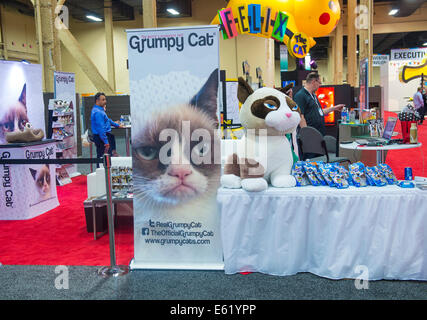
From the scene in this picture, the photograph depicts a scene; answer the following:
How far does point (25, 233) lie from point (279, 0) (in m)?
5.80

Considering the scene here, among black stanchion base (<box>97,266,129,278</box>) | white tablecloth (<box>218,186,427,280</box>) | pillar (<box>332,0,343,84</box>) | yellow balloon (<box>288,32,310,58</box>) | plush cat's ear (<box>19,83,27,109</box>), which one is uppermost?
pillar (<box>332,0,343,84</box>)

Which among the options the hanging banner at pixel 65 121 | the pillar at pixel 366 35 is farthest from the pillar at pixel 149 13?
the pillar at pixel 366 35

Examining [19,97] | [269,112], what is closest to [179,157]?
[269,112]

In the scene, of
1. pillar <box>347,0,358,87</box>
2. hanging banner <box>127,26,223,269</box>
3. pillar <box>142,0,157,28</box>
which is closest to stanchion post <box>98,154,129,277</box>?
hanging banner <box>127,26,223,269</box>

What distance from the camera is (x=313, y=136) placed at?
4.28m

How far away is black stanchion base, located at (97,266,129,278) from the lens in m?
2.87

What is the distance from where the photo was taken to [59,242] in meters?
3.73

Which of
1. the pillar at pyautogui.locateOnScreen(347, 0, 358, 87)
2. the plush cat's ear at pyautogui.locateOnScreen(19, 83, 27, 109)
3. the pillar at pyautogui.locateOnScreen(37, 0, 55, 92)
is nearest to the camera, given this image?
the plush cat's ear at pyautogui.locateOnScreen(19, 83, 27, 109)

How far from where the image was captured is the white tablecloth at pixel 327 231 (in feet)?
8.36

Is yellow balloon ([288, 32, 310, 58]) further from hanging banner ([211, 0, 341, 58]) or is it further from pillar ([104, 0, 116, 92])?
pillar ([104, 0, 116, 92])

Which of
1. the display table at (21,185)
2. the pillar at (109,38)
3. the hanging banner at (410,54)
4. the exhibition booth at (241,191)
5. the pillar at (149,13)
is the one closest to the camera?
the exhibition booth at (241,191)

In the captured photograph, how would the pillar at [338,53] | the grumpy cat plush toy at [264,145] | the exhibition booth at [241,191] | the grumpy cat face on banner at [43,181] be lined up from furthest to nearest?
the pillar at [338,53] → the grumpy cat face on banner at [43,181] → the grumpy cat plush toy at [264,145] → the exhibition booth at [241,191]

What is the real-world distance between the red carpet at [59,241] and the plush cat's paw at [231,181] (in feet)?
3.48

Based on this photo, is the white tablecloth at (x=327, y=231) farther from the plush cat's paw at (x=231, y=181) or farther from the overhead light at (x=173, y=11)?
the overhead light at (x=173, y=11)
